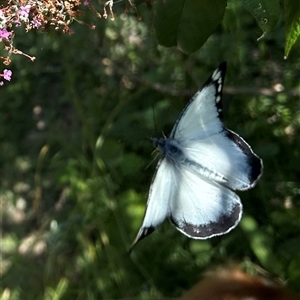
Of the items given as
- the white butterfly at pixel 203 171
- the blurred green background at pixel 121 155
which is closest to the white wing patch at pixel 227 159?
the white butterfly at pixel 203 171

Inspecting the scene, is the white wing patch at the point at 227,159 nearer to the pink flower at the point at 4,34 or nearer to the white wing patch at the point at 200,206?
the white wing patch at the point at 200,206

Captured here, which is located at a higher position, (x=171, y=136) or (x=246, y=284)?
(x=171, y=136)

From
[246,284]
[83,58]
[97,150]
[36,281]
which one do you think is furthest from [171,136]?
[36,281]

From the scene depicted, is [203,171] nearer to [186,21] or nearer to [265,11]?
[186,21]

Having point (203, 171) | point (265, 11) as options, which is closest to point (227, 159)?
point (203, 171)

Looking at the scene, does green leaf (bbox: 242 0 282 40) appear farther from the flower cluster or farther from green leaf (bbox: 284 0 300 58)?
the flower cluster

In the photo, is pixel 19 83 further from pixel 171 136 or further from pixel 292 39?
pixel 292 39
